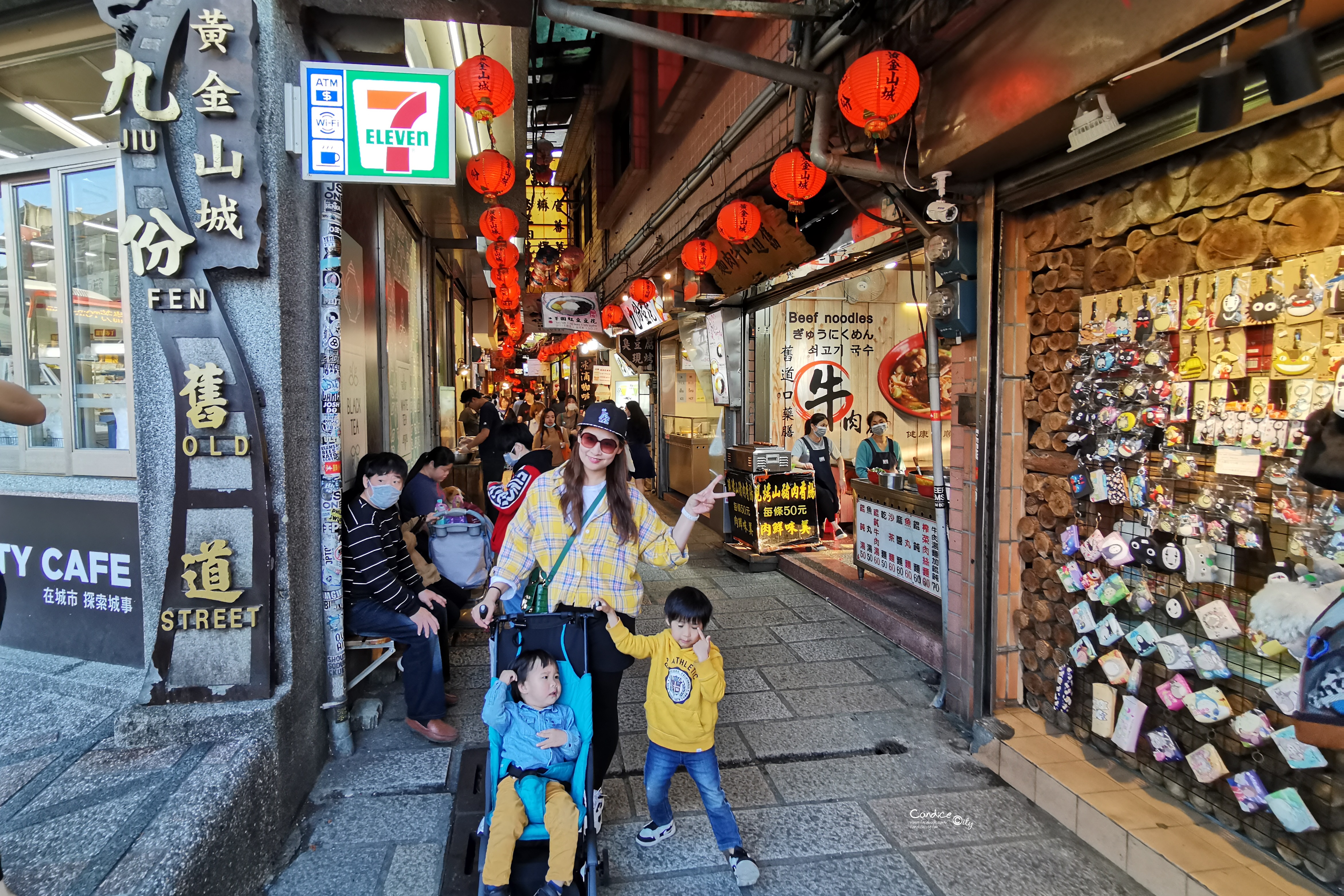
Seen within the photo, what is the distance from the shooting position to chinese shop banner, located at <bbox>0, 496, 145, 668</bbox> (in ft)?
15.0

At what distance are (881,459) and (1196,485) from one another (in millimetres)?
5581

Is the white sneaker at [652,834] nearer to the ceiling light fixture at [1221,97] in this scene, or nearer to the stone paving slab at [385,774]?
the stone paving slab at [385,774]

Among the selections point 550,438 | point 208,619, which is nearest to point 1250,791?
point 208,619

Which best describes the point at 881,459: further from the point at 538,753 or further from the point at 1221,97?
the point at 538,753

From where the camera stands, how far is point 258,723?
3455 millimetres

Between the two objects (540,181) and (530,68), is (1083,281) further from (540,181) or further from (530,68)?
(540,181)

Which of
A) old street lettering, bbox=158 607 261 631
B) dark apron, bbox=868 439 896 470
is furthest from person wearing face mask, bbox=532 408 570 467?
old street lettering, bbox=158 607 261 631

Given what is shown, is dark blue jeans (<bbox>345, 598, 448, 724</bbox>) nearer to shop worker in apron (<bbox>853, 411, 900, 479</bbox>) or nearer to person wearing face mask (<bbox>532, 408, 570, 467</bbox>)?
person wearing face mask (<bbox>532, 408, 570, 467</bbox>)

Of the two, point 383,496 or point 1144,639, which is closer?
point 1144,639

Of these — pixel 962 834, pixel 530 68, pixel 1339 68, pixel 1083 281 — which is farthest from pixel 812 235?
pixel 530 68

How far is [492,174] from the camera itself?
20.6ft

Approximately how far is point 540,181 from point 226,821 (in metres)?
22.4

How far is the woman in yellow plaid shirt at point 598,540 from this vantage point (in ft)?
10.9

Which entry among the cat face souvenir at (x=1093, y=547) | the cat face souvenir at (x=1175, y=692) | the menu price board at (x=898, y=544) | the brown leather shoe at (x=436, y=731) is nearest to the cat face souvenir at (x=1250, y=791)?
the cat face souvenir at (x=1175, y=692)
